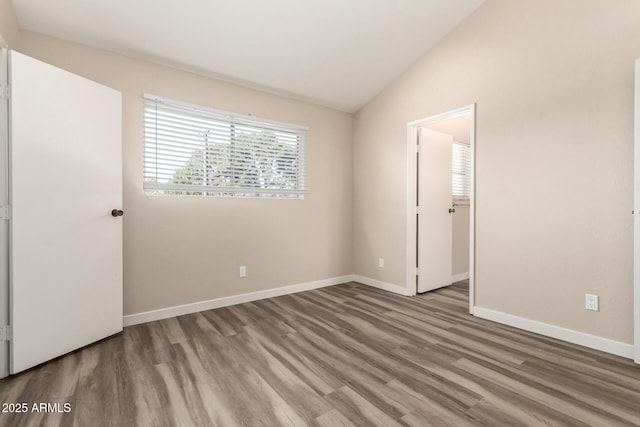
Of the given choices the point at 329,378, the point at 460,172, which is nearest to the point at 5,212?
the point at 329,378

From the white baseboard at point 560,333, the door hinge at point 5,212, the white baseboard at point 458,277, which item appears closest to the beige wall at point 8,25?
the door hinge at point 5,212

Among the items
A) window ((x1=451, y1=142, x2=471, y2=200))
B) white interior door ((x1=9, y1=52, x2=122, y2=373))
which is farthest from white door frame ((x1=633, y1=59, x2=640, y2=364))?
white interior door ((x1=9, y1=52, x2=122, y2=373))

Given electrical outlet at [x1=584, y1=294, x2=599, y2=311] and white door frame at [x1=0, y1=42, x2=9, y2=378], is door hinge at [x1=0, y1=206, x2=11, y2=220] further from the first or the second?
electrical outlet at [x1=584, y1=294, x2=599, y2=311]

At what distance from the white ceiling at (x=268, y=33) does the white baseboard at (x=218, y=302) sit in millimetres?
2417

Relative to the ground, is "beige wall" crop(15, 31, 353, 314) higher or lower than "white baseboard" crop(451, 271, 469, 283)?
higher

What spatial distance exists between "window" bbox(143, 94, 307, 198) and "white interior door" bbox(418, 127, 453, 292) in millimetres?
1580

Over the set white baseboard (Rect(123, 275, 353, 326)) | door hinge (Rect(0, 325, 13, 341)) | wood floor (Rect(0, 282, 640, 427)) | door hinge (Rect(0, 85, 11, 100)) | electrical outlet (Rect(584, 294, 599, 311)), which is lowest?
wood floor (Rect(0, 282, 640, 427))

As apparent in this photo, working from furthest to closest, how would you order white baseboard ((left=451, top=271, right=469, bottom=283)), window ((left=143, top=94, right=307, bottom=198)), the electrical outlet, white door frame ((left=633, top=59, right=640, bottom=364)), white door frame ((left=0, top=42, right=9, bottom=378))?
white baseboard ((left=451, top=271, right=469, bottom=283)) < window ((left=143, top=94, right=307, bottom=198)) < the electrical outlet < white door frame ((left=633, top=59, right=640, bottom=364)) < white door frame ((left=0, top=42, right=9, bottom=378))

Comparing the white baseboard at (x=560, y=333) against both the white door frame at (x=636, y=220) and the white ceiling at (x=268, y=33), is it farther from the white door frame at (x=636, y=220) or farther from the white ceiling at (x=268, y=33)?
the white ceiling at (x=268, y=33)

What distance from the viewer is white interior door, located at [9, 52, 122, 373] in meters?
1.95

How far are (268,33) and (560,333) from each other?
3643mm

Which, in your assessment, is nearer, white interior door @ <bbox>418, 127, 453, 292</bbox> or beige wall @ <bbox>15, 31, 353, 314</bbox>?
beige wall @ <bbox>15, 31, 353, 314</bbox>

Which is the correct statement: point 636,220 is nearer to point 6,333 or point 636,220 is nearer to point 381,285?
point 381,285

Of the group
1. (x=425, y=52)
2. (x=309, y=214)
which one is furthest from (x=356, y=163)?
(x=425, y=52)
